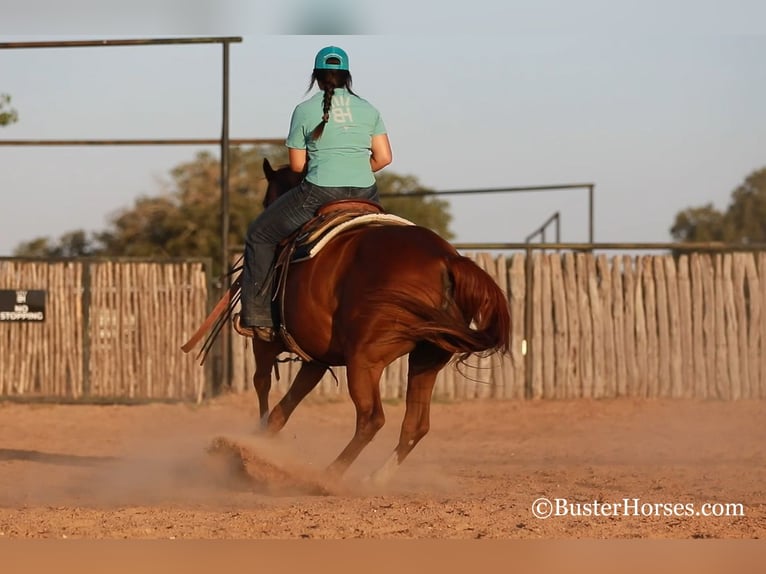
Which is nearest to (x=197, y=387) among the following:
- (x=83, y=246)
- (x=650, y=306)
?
(x=650, y=306)

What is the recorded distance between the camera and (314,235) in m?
7.84

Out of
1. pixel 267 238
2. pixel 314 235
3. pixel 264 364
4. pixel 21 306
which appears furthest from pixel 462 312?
pixel 21 306

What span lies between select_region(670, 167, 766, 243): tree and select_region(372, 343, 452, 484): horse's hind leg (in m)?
47.5

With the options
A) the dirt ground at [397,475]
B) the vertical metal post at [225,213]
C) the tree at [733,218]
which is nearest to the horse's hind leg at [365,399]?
the dirt ground at [397,475]

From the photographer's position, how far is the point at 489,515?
21.1ft

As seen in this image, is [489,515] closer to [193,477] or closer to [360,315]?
[360,315]

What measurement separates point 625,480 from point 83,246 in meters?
38.2

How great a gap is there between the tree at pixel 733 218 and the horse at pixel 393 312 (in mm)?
47683

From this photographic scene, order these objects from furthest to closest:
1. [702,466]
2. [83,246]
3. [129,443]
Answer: [83,246] → [129,443] → [702,466]

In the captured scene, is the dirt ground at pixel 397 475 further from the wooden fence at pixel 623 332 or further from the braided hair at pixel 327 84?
the braided hair at pixel 327 84

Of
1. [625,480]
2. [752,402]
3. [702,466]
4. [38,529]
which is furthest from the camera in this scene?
[752,402]

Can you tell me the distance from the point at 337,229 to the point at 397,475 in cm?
213

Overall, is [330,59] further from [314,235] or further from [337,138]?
[314,235]

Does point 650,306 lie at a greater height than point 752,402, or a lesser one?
greater
